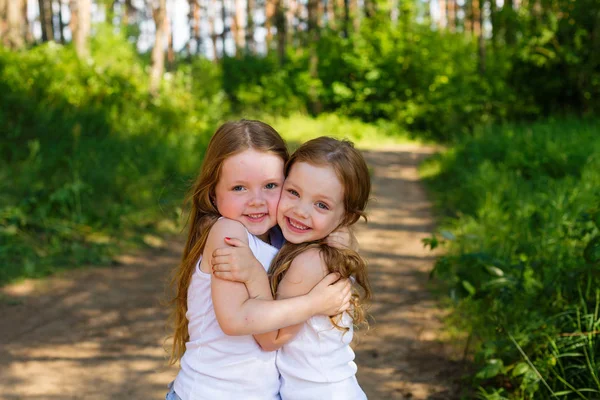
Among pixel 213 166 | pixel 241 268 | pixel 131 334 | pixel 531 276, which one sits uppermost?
pixel 213 166

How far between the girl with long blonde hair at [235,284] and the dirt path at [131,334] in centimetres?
196

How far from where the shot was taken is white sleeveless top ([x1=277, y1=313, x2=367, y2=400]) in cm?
196

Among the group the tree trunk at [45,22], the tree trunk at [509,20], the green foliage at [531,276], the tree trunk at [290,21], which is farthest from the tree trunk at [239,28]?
the green foliage at [531,276]

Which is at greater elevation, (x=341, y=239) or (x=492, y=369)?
(x=341, y=239)

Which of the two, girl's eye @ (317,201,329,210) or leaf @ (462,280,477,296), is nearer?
girl's eye @ (317,201,329,210)

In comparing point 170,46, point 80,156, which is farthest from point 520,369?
point 170,46

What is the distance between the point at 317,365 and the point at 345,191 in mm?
514

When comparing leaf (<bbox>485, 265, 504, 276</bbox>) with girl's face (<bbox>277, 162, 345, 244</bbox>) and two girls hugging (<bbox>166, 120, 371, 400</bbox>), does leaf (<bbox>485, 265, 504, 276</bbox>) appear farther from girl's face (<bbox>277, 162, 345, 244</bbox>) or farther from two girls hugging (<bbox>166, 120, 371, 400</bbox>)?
girl's face (<bbox>277, 162, 345, 244</bbox>)

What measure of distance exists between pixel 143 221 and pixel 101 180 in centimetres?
64

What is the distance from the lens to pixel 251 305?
1864mm

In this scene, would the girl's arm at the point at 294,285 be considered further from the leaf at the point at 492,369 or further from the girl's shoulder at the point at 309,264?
the leaf at the point at 492,369

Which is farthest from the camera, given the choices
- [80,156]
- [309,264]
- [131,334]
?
[80,156]

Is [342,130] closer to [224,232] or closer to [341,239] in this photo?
[341,239]

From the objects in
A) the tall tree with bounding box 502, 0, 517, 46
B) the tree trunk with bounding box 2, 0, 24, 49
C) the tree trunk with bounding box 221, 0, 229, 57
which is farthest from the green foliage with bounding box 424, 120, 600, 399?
the tree trunk with bounding box 221, 0, 229, 57
